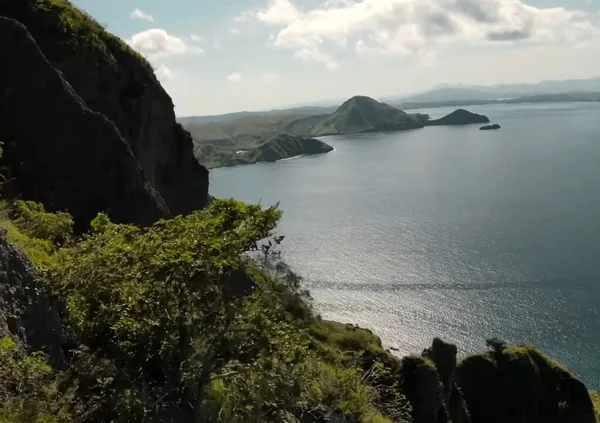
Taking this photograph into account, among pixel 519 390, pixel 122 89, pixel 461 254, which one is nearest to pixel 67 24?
pixel 122 89

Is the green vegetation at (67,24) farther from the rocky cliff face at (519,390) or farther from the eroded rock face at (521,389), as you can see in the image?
the eroded rock face at (521,389)

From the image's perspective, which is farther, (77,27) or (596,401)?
(596,401)

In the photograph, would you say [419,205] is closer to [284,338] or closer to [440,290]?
[440,290]

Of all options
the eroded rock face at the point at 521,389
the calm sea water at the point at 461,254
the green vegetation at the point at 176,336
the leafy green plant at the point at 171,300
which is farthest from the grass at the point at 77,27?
the calm sea water at the point at 461,254

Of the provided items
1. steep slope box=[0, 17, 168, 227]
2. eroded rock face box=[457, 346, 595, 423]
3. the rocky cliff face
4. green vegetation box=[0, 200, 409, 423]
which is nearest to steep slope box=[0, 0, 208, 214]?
steep slope box=[0, 17, 168, 227]

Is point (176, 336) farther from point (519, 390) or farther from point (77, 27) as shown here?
point (519, 390)

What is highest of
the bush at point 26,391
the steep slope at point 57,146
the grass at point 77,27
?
the grass at point 77,27
